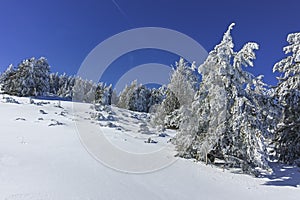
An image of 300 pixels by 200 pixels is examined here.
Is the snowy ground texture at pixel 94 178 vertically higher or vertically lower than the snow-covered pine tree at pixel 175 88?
lower

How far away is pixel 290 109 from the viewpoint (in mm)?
12898

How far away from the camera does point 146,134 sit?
1866 centimetres

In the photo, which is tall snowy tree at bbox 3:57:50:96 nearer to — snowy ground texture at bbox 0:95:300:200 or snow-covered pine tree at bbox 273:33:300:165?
snowy ground texture at bbox 0:95:300:200

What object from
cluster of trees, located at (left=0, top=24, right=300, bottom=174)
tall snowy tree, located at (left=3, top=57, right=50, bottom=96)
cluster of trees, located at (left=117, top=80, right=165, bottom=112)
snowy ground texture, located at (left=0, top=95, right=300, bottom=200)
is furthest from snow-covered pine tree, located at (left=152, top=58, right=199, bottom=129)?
cluster of trees, located at (left=117, top=80, right=165, bottom=112)

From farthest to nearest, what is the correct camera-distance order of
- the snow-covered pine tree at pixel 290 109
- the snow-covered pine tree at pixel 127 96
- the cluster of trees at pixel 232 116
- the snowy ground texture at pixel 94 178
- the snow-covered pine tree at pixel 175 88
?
the snow-covered pine tree at pixel 127 96, the snow-covered pine tree at pixel 175 88, the snow-covered pine tree at pixel 290 109, the cluster of trees at pixel 232 116, the snowy ground texture at pixel 94 178

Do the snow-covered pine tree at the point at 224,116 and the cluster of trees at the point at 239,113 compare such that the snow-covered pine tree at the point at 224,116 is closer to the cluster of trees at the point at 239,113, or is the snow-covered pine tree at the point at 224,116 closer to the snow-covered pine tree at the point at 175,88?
the cluster of trees at the point at 239,113

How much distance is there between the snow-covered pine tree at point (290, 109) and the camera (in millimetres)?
12688

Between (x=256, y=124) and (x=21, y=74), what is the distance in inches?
1386

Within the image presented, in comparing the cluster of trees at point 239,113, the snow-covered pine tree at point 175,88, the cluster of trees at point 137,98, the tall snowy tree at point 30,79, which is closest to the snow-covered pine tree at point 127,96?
the cluster of trees at point 137,98

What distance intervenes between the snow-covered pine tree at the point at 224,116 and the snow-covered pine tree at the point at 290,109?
3545mm

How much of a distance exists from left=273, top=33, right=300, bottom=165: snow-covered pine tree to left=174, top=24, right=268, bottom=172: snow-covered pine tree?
3.54 meters

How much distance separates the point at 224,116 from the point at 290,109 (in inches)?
194

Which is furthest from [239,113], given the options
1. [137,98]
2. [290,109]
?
[137,98]

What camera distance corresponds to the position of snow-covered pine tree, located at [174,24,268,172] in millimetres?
9930
